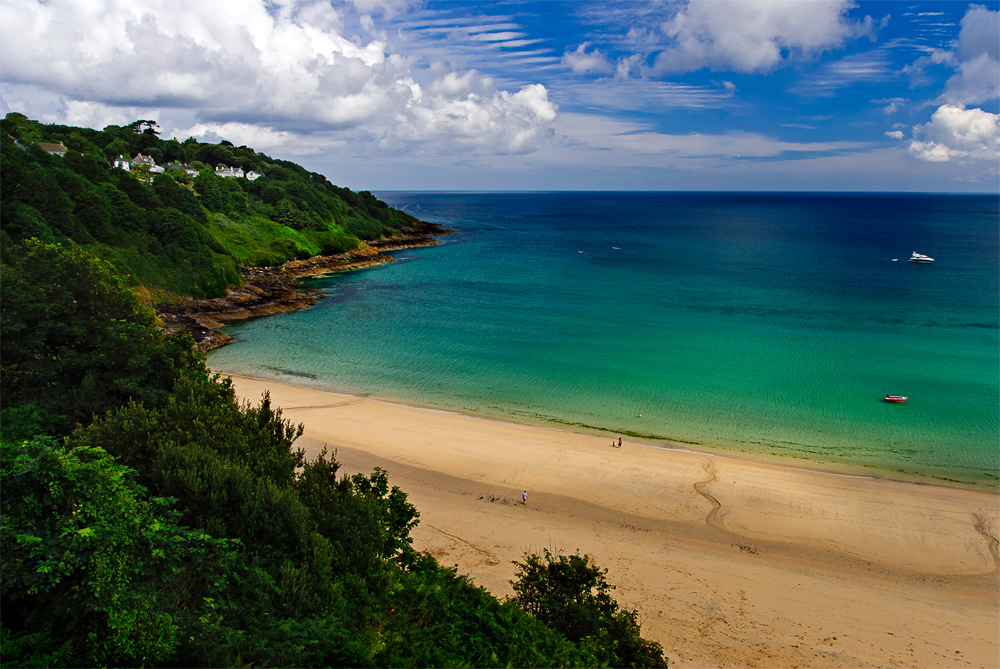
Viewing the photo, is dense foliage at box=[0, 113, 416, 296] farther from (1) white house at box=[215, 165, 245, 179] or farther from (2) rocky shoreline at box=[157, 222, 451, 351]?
(1) white house at box=[215, 165, 245, 179]

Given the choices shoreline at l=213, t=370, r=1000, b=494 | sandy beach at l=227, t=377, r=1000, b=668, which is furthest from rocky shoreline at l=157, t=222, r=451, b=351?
shoreline at l=213, t=370, r=1000, b=494

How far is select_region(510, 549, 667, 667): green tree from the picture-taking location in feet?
35.1

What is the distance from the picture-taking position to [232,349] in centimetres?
3991

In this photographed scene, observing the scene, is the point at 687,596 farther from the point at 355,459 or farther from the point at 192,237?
the point at 192,237

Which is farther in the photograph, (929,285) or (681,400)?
(929,285)

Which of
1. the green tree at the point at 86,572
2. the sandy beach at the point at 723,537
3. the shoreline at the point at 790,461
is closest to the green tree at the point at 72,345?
the green tree at the point at 86,572

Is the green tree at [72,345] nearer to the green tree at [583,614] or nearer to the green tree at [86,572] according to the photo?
the green tree at [86,572]

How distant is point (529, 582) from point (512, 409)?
18.9 meters

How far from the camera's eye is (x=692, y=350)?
40.9 m

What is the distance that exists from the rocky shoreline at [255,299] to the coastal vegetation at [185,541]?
1164cm

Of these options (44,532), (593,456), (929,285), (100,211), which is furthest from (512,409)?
(929,285)

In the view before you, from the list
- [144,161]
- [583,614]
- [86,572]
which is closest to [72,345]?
[86,572]

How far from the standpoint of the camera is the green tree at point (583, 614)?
35.1ft

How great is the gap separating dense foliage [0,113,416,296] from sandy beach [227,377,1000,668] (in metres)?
20.6
